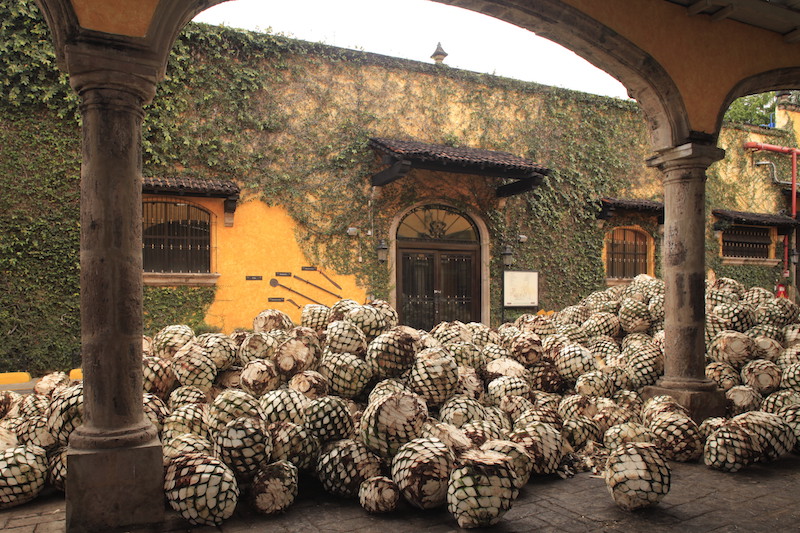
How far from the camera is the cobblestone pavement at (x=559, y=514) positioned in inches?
101

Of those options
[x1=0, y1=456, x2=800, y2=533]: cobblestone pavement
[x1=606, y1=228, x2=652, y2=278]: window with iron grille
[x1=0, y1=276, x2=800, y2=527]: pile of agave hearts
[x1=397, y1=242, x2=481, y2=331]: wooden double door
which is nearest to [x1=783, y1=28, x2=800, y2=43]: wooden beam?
[x1=0, y1=276, x2=800, y2=527]: pile of agave hearts

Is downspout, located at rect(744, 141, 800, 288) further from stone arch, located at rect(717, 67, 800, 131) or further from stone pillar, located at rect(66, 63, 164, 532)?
stone pillar, located at rect(66, 63, 164, 532)

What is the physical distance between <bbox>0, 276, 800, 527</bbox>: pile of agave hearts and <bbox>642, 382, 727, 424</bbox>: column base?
9 centimetres

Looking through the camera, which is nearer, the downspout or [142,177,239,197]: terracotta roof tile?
[142,177,239,197]: terracotta roof tile

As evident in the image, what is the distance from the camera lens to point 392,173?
976 centimetres

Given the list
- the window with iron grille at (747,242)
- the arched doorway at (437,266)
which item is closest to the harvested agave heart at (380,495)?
the arched doorway at (437,266)

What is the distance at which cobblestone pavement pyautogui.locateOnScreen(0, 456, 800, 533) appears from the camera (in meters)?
2.56

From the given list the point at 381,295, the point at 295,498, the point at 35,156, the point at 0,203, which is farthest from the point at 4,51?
the point at 295,498

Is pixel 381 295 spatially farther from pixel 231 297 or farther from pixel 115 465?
pixel 115 465

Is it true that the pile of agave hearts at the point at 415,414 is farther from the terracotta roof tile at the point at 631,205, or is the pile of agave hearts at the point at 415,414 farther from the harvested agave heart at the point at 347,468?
the terracotta roof tile at the point at 631,205

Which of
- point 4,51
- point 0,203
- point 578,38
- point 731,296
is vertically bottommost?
point 731,296

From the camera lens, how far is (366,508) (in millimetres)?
2717

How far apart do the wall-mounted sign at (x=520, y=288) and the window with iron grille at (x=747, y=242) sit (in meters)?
6.10

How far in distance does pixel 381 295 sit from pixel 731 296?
6.26 metres
